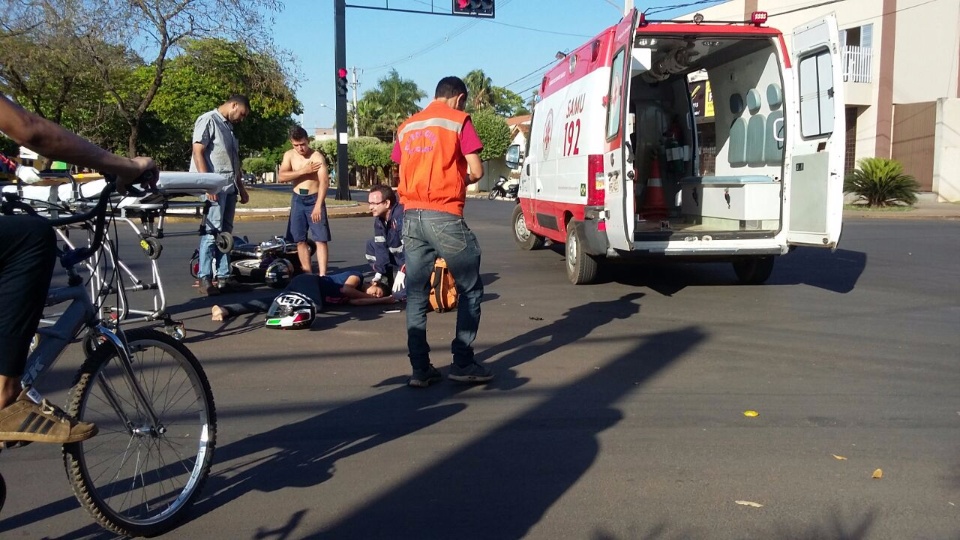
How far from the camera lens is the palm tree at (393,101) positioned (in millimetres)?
73438

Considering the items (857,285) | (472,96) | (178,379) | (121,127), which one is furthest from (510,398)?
(472,96)

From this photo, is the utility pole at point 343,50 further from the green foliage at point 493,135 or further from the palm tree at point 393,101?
the palm tree at point 393,101

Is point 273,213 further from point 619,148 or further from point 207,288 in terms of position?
point 619,148

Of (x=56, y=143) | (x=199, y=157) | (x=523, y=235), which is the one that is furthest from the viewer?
(x=523, y=235)

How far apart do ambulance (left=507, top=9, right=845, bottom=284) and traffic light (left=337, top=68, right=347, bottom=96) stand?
13965 millimetres

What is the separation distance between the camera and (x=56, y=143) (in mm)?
2795

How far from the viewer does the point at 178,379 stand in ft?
11.5

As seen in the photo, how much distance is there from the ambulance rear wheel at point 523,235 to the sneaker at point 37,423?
9783mm

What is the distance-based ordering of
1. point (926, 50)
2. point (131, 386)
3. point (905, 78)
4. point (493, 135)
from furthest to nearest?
point (493, 135) < point (905, 78) < point (926, 50) < point (131, 386)

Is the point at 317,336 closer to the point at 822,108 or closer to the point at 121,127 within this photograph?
the point at 822,108

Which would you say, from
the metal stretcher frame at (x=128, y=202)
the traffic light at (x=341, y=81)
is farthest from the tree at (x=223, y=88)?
the metal stretcher frame at (x=128, y=202)

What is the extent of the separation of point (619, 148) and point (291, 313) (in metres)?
3.53

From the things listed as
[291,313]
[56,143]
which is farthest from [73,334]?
[291,313]

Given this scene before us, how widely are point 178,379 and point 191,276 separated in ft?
21.3
